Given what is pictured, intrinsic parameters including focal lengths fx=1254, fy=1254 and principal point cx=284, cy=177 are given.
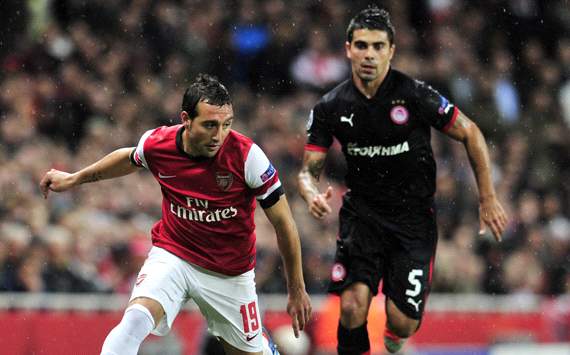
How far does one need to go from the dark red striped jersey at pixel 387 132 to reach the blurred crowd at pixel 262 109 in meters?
3.88

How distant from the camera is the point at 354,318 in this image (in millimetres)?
8688

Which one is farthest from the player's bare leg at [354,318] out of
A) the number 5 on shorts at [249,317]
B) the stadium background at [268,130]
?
the stadium background at [268,130]

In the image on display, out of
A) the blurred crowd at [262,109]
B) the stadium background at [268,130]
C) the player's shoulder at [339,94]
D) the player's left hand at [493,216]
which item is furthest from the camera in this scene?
the blurred crowd at [262,109]

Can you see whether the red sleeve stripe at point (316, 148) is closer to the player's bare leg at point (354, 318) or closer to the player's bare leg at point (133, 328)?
the player's bare leg at point (354, 318)

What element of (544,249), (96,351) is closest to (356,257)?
(96,351)

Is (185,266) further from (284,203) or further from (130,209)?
(130,209)

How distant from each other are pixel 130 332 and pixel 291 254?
44.7 inches

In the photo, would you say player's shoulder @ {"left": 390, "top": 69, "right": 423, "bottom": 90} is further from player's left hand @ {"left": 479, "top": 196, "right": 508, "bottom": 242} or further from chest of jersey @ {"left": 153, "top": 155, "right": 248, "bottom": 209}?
chest of jersey @ {"left": 153, "top": 155, "right": 248, "bottom": 209}

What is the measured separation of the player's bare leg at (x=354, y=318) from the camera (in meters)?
8.70

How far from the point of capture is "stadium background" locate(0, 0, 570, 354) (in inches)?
475

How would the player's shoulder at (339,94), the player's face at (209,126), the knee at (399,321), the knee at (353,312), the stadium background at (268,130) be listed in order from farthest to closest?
the stadium background at (268,130) → the knee at (399,321) → the player's shoulder at (339,94) → the knee at (353,312) → the player's face at (209,126)

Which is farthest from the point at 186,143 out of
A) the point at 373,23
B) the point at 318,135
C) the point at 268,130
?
the point at 268,130

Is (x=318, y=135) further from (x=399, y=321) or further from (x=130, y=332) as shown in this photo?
(x=130, y=332)

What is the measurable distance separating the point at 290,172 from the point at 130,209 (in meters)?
2.61
